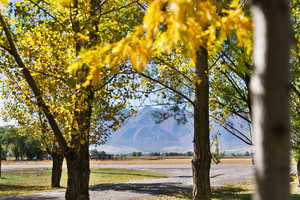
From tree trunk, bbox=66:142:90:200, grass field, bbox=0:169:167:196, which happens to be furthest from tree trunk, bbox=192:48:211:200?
grass field, bbox=0:169:167:196

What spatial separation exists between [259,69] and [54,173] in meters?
23.0

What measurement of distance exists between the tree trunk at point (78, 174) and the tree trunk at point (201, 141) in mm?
3187

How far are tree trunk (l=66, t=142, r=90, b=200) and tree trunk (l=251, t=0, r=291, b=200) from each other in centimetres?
702

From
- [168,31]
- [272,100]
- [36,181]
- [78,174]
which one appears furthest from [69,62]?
[36,181]

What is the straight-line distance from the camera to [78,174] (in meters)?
8.62

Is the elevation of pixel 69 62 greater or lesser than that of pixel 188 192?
greater

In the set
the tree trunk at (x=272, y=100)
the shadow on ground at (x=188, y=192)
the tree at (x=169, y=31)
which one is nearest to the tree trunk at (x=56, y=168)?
the shadow on ground at (x=188, y=192)

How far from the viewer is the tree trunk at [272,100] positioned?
5.66ft

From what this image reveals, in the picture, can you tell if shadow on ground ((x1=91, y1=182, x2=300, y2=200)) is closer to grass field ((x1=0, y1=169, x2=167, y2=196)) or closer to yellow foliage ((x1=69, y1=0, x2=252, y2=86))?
grass field ((x1=0, y1=169, x2=167, y2=196))

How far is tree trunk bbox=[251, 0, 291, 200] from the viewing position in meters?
1.73

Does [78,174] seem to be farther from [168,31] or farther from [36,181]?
[36,181]

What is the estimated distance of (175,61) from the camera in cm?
1196

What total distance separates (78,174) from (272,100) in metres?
7.46

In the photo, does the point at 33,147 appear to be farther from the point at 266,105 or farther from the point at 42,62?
the point at 266,105
